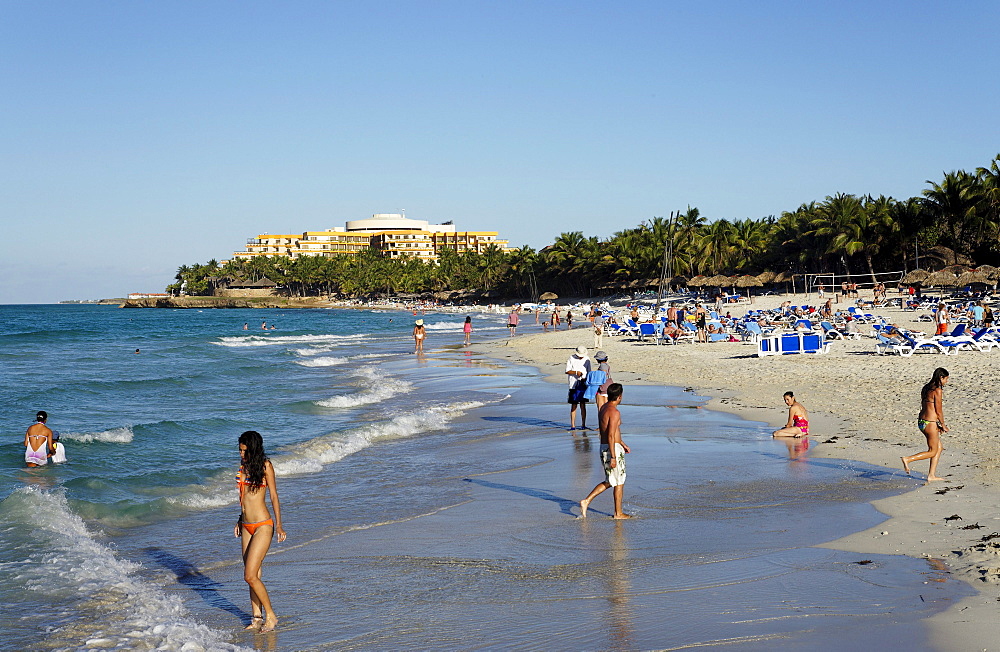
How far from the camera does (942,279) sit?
41.9 metres

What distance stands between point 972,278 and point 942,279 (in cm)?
141

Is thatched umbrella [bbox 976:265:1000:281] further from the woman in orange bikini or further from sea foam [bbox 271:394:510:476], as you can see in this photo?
the woman in orange bikini

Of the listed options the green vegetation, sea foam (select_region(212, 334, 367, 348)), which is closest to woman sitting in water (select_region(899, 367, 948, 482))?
the green vegetation

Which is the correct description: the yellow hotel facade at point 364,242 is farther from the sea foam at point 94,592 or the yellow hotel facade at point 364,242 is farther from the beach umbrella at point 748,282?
the sea foam at point 94,592

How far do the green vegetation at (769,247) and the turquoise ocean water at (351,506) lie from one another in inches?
1176

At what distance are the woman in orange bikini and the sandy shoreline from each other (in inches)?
157

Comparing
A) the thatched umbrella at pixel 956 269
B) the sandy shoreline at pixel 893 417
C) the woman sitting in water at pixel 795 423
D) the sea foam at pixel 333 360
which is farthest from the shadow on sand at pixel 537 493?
the thatched umbrella at pixel 956 269

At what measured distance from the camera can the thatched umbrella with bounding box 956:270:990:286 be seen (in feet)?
132

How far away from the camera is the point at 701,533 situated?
719 cm

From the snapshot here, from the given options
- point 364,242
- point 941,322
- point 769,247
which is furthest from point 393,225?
point 941,322

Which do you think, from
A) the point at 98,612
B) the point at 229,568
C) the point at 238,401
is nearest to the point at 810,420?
the point at 229,568

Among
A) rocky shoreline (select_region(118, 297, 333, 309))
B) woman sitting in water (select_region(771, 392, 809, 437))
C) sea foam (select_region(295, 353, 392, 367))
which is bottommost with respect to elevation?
sea foam (select_region(295, 353, 392, 367))

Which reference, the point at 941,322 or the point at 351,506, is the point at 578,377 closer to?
the point at 351,506

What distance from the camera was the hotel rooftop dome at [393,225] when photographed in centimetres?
18500
